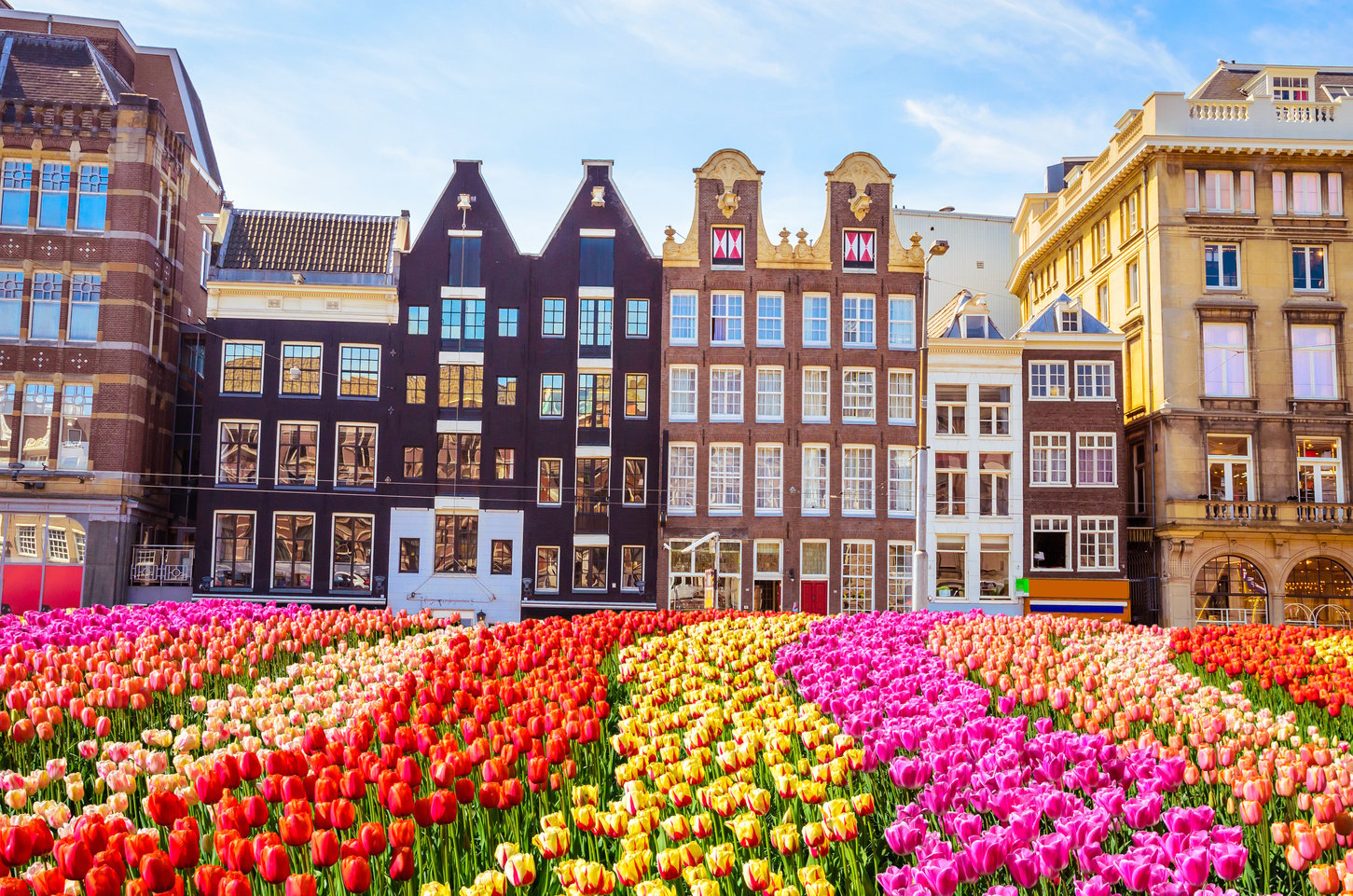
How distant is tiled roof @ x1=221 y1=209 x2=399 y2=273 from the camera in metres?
45.5

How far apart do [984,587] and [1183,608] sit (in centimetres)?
761

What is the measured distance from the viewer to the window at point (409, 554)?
44.1 metres

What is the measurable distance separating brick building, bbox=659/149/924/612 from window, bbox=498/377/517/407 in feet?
19.8

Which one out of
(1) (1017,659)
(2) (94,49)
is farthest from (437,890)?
(2) (94,49)

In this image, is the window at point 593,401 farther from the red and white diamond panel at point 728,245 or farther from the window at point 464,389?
the red and white diamond panel at point 728,245

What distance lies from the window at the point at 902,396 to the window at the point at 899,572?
4942mm

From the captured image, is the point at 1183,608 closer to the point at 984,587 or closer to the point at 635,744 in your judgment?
the point at 984,587

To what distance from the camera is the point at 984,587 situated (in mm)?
44594

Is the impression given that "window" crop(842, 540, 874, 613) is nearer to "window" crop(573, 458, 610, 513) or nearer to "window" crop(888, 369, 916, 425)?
"window" crop(888, 369, 916, 425)

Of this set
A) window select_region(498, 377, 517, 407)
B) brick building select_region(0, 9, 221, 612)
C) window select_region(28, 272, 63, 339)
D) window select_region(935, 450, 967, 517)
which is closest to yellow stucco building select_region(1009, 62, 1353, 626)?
window select_region(935, 450, 967, 517)

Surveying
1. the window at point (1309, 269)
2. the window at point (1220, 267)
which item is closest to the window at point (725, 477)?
the window at point (1220, 267)

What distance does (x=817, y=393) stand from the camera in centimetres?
4500

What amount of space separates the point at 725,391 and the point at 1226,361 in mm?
20600

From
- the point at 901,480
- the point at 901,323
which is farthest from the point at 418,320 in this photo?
the point at 901,480
